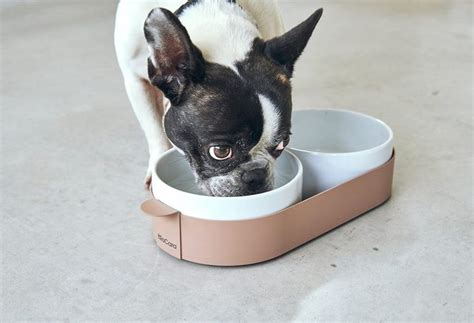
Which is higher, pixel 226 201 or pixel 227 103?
pixel 227 103

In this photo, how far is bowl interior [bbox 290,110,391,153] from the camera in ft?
7.69

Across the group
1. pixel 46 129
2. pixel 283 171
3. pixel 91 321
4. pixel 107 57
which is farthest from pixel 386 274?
pixel 107 57

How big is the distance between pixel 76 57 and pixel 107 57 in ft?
0.63

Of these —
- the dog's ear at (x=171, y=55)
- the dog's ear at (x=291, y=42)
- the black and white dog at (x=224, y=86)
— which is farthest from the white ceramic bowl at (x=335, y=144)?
the dog's ear at (x=171, y=55)

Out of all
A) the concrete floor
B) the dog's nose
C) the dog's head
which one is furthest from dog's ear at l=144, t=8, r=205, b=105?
the concrete floor

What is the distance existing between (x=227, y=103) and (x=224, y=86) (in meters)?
0.05

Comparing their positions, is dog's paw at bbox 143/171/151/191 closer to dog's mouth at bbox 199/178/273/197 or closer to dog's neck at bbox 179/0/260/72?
dog's mouth at bbox 199/178/273/197

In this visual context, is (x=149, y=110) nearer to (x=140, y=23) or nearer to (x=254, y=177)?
(x=140, y=23)

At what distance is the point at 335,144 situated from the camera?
2.40 meters

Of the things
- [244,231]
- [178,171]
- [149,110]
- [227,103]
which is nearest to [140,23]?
[149,110]

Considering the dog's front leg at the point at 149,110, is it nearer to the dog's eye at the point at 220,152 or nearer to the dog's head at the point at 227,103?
the dog's head at the point at 227,103

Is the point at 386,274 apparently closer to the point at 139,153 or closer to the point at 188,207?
the point at 188,207

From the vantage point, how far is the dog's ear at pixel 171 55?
1.54m

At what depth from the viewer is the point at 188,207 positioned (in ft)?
5.72
